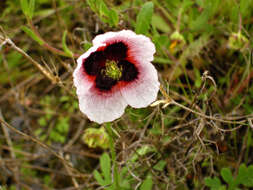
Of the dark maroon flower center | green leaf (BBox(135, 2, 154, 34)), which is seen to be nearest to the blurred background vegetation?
green leaf (BBox(135, 2, 154, 34))

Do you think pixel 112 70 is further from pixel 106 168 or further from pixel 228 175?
pixel 228 175

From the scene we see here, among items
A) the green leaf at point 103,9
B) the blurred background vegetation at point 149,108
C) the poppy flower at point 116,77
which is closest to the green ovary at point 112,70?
the poppy flower at point 116,77

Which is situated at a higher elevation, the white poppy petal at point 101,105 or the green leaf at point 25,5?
the green leaf at point 25,5

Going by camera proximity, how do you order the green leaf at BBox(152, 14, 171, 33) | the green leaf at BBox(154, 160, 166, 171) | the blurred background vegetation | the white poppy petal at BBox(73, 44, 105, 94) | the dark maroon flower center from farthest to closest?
the green leaf at BBox(152, 14, 171, 33), the green leaf at BBox(154, 160, 166, 171), the blurred background vegetation, the dark maroon flower center, the white poppy petal at BBox(73, 44, 105, 94)

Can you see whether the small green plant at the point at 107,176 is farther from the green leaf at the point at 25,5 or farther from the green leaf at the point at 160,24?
the green leaf at the point at 160,24

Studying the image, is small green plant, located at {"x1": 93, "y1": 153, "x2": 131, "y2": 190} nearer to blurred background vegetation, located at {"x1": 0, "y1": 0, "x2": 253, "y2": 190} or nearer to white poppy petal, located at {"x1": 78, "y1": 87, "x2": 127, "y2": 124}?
blurred background vegetation, located at {"x1": 0, "y1": 0, "x2": 253, "y2": 190}

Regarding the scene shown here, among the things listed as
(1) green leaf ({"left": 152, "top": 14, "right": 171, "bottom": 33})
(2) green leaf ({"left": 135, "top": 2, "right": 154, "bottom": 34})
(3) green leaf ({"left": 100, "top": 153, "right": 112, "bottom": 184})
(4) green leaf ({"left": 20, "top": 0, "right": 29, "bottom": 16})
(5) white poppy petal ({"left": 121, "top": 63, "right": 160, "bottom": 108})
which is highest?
(4) green leaf ({"left": 20, "top": 0, "right": 29, "bottom": 16})

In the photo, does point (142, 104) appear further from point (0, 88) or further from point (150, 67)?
point (0, 88)

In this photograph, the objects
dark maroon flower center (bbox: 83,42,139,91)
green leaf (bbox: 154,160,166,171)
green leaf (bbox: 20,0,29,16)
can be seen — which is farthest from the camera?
green leaf (bbox: 154,160,166,171)
